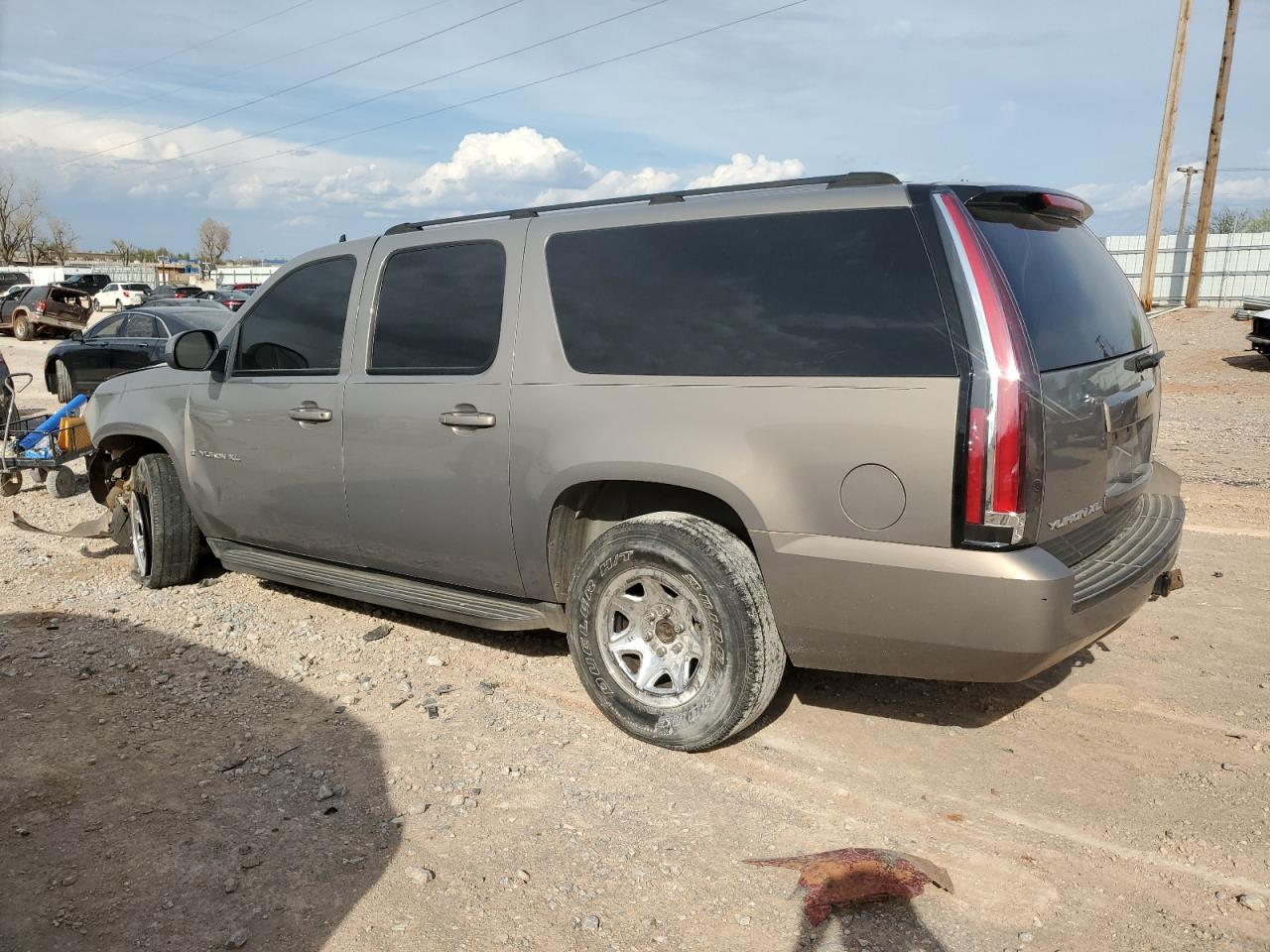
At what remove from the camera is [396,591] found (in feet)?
15.3

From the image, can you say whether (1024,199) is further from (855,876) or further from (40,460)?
(40,460)

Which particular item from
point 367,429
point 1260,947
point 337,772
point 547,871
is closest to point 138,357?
point 367,429

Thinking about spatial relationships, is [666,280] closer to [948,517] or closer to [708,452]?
[708,452]

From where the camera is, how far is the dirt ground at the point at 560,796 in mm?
2795

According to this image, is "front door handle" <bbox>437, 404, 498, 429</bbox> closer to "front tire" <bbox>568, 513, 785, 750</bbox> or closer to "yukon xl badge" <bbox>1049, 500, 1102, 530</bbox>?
"front tire" <bbox>568, 513, 785, 750</bbox>

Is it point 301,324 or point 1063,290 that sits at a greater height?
point 1063,290

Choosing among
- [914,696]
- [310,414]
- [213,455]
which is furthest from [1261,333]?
[213,455]

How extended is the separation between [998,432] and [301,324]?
3.44m

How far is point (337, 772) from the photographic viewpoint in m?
3.68

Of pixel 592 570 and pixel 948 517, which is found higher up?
pixel 948 517

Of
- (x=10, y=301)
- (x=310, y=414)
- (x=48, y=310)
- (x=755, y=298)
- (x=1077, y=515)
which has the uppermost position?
(x=755, y=298)

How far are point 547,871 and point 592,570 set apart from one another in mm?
1183

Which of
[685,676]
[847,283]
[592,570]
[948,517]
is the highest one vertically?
[847,283]

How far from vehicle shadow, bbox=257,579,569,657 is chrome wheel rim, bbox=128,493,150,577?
108 cm
